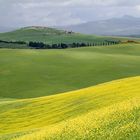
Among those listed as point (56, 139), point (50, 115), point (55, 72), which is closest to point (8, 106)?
point (50, 115)

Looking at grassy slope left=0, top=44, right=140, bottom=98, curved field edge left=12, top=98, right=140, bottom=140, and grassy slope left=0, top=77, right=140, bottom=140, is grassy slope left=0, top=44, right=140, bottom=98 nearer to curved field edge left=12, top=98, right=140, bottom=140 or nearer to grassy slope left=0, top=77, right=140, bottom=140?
grassy slope left=0, top=77, right=140, bottom=140

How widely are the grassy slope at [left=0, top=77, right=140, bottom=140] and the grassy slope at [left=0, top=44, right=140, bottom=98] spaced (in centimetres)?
4287

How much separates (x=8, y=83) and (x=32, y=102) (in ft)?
166

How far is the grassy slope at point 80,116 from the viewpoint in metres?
26.0

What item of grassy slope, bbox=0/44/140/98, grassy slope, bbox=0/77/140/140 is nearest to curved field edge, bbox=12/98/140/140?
grassy slope, bbox=0/77/140/140

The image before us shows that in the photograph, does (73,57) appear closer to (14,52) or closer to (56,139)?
(14,52)

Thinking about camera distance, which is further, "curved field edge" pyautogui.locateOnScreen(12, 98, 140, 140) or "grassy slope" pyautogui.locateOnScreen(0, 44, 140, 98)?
"grassy slope" pyautogui.locateOnScreen(0, 44, 140, 98)

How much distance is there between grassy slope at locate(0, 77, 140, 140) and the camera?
25953 mm

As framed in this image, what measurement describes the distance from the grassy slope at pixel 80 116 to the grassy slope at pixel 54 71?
141 ft

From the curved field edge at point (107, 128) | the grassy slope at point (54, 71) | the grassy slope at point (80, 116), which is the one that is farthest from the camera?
the grassy slope at point (54, 71)

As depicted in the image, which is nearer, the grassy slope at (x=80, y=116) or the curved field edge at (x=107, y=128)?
the curved field edge at (x=107, y=128)

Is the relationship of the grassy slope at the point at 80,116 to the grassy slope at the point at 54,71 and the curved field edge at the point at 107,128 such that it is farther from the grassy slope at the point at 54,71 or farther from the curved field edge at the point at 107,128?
the grassy slope at the point at 54,71

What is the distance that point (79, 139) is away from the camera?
25.2m

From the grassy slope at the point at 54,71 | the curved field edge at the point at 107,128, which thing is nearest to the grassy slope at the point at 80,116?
the curved field edge at the point at 107,128
